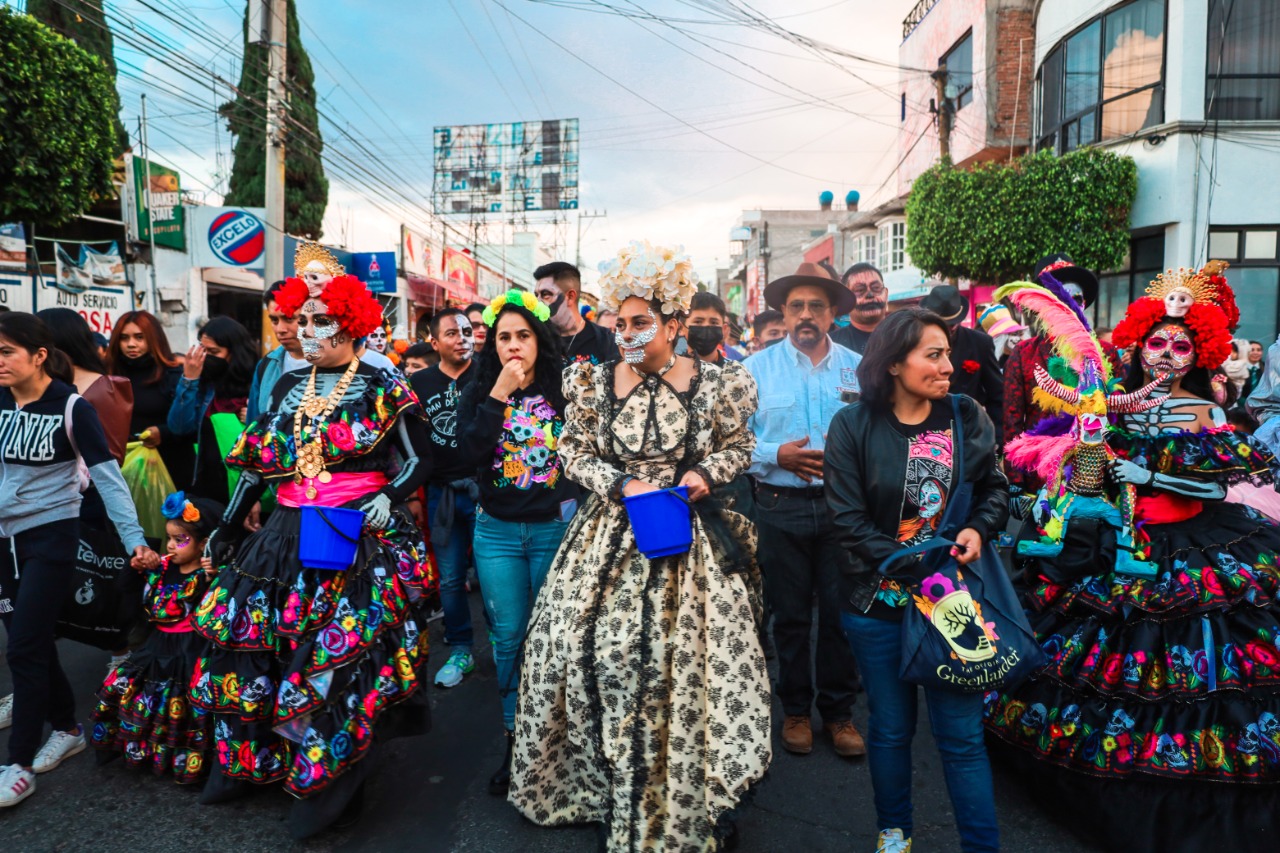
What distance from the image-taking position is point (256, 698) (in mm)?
3365

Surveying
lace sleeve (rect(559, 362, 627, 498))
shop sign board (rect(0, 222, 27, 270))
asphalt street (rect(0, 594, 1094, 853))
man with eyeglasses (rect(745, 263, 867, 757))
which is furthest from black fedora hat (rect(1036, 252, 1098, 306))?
shop sign board (rect(0, 222, 27, 270))

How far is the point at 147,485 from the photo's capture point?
4836mm

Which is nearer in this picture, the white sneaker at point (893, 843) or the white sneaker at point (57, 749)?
the white sneaker at point (893, 843)

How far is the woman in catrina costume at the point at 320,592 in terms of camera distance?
3301 millimetres

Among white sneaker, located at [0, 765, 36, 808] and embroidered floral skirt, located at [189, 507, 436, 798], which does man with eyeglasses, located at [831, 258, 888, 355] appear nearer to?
embroidered floral skirt, located at [189, 507, 436, 798]

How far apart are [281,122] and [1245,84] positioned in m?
15.6

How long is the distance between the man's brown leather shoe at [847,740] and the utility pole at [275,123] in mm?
10615

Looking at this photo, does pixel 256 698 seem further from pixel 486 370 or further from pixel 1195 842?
pixel 1195 842

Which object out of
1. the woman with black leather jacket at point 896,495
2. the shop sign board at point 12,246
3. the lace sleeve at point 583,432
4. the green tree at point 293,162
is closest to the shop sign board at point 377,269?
the green tree at point 293,162

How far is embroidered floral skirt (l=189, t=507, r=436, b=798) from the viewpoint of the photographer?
3277mm

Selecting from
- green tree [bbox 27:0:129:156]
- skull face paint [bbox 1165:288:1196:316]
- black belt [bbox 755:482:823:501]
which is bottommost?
black belt [bbox 755:482:823:501]

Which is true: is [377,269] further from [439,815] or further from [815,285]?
[439,815]

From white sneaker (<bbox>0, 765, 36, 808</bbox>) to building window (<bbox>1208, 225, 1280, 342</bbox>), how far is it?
17192 mm

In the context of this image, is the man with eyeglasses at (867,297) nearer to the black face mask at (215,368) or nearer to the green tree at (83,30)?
the black face mask at (215,368)
